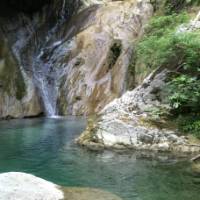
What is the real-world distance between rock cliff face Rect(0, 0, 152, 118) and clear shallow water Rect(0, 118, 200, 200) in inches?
420

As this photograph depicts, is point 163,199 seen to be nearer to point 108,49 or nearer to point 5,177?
point 5,177

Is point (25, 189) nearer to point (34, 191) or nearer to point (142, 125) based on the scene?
point (34, 191)

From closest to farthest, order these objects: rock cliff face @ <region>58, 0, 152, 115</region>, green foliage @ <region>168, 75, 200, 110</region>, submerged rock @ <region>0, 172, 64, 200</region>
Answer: submerged rock @ <region>0, 172, 64, 200</region>, green foliage @ <region>168, 75, 200, 110</region>, rock cliff face @ <region>58, 0, 152, 115</region>

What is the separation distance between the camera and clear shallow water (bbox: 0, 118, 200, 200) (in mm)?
9727

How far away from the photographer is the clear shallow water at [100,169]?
973cm

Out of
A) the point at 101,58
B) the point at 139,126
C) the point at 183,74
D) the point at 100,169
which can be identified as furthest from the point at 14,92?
the point at 100,169

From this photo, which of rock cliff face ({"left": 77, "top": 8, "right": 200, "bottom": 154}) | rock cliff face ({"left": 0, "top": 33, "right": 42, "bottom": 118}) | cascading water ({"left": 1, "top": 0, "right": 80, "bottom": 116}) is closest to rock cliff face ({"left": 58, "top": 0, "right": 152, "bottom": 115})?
cascading water ({"left": 1, "top": 0, "right": 80, "bottom": 116})

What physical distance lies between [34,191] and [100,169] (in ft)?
14.5

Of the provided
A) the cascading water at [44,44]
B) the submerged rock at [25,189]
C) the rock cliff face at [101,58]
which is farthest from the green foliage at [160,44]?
the cascading water at [44,44]

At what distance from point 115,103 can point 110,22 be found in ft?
52.6

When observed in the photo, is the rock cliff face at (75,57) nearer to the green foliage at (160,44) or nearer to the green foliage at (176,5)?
the green foliage at (176,5)

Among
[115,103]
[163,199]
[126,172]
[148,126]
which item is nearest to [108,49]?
[115,103]

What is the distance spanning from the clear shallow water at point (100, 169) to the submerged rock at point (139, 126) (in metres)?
0.80

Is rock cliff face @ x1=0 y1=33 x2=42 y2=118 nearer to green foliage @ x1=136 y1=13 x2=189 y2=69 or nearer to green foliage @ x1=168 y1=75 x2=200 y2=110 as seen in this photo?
green foliage @ x1=136 y1=13 x2=189 y2=69
